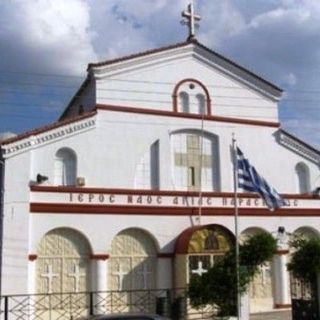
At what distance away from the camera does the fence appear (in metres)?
22.9

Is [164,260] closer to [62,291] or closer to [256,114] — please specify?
[62,291]

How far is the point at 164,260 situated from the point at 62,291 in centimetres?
445

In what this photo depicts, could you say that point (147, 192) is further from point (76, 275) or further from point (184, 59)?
point (184, 59)

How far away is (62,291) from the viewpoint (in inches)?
946

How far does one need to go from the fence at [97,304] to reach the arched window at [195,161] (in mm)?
4972

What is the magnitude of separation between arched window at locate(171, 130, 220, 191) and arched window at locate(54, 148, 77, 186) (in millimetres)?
4571

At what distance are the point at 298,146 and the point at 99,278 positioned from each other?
38.7 feet

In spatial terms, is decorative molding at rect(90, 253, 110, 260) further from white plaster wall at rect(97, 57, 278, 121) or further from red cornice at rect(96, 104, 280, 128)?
white plaster wall at rect(97, 57, 278, 121)

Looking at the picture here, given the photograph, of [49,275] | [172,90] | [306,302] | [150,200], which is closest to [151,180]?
[150,200]

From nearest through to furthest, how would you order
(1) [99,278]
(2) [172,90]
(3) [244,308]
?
(3) [244,308] → (1) [99,278] → (2) [172,90]

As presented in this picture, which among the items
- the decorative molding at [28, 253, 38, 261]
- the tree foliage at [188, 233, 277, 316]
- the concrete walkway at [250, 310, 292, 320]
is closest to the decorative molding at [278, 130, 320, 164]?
the concrete walkway at [250, 310, 292, 320]

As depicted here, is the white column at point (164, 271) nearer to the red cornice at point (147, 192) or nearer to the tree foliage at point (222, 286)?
the red cornice at point (147, 192)

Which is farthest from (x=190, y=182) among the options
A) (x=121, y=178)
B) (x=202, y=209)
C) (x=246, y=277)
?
(x=246, y=277)

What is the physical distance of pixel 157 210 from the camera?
85.3 feet
